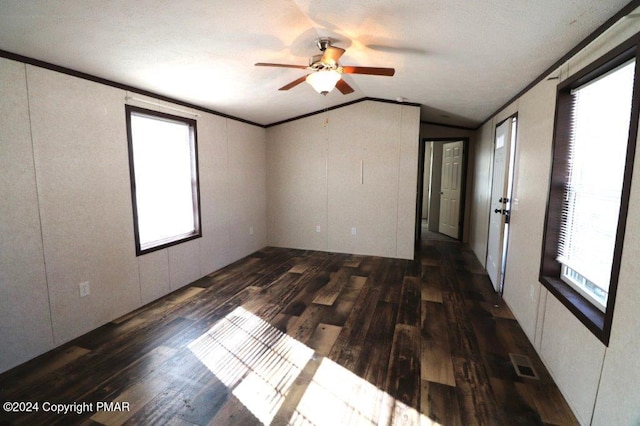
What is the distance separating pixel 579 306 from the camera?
5.58ft

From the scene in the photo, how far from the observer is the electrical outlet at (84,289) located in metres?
2.47

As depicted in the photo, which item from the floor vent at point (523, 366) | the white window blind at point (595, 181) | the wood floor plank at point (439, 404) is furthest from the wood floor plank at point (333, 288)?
the white window blind at point (595, 181)

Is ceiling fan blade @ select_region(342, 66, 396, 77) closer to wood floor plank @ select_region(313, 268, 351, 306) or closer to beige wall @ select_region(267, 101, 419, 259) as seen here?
wood floor plank @ select_region(313, 268, 351, 306)

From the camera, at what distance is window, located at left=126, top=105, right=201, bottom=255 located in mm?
2994

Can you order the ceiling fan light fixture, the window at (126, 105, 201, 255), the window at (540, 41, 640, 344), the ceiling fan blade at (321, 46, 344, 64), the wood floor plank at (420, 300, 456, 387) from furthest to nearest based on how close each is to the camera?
the window at (126, 105, 201, 255) → the ceiling fan light fixture → the ceiling fan blade at (321, 46, 344, 64) → the wood floor plank at (420, 300, 456, 387) → the window at (540, 41, 640, 344)

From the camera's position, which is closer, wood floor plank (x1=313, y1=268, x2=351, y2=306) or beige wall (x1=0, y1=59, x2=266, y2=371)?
beige wall (x1=0, y1=59, x2=266, y2=371)

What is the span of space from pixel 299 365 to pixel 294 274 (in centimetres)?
192

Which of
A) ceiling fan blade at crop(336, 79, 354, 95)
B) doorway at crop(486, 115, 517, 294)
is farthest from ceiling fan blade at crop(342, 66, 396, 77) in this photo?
doorway at crop(486, 115, 517, 294)

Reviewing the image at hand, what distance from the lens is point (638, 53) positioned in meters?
1.31

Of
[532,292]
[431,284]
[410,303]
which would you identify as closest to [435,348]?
[410,303]

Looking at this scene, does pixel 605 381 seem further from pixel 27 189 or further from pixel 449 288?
pixel 27 189

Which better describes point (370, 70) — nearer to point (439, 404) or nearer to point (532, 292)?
point (532, 292)

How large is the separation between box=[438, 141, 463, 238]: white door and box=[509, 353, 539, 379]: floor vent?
406 cm

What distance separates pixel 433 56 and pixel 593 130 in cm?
129
